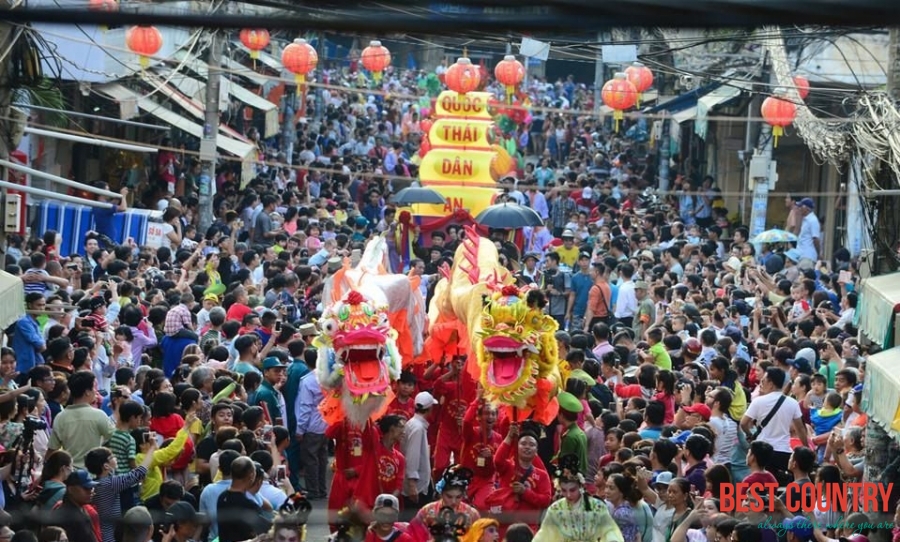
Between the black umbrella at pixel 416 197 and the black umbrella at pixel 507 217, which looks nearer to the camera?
the black umbrella at pixel 507 217

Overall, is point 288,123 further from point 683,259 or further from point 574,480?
point 574,480

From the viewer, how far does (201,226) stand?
2188cm

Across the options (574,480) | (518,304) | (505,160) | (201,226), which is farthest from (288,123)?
(574,480)

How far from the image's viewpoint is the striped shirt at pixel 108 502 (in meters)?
8.84

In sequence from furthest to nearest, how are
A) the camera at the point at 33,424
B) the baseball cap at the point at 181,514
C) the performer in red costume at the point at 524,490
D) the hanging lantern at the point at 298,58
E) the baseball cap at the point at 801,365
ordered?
the hanging lantern at the point at 298,58, the baseball cap at the point at 801,365, the performer in red costume at the point at 524,490, the camera at the point at 33,424, the baseball cap at the point at 181,514

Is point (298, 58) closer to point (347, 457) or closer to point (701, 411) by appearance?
point (347, 457)

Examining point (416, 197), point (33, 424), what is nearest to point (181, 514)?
point (33, 424)

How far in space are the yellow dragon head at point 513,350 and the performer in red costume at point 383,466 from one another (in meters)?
0.72

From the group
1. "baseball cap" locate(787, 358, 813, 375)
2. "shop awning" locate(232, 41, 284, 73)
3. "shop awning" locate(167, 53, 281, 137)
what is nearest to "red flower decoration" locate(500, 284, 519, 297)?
"baseball cap" locate(787, 358, 813, 375)

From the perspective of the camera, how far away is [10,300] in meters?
10.1

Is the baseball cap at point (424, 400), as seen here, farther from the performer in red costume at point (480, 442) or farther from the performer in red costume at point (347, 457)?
the performer in red costume at point (347, 457)

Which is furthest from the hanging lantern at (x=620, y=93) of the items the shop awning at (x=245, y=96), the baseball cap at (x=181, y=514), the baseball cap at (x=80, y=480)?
the baseball cap at (x=80, y=480)

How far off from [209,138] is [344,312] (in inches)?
430

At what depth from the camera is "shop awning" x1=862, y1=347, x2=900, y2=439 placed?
878 cm
